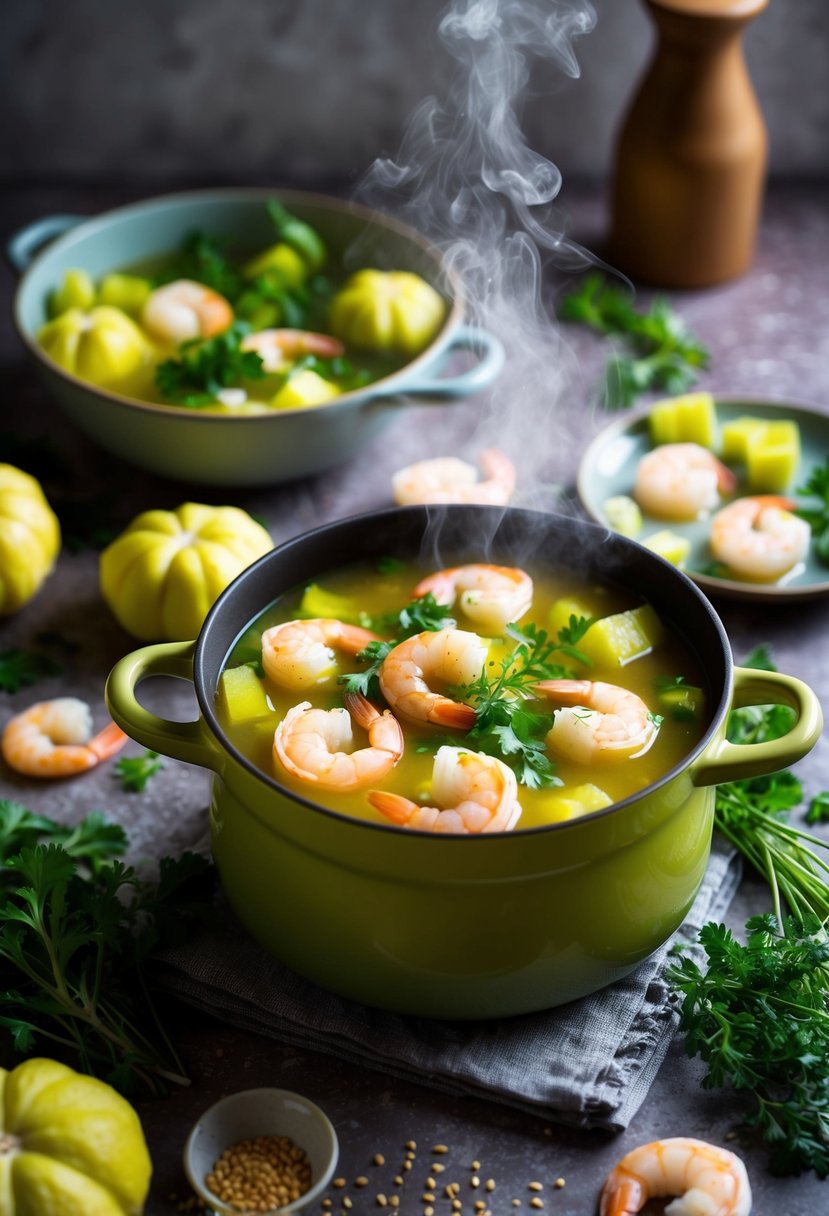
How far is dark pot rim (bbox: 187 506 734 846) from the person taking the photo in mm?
1727

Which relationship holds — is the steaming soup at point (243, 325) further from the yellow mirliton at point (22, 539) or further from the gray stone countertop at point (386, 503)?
the yellow mirliton at point (22, 539)

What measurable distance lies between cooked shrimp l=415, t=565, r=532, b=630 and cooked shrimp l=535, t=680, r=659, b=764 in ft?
0.65

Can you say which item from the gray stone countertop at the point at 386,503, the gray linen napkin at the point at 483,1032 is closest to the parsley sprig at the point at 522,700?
the gray linen napkin at the point at 483,1032

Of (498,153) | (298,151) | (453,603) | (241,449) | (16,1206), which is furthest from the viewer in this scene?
(298,151)

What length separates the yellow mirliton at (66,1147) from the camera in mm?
1398

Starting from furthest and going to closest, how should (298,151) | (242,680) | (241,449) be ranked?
(298,151) → (241,449) → (242,680)

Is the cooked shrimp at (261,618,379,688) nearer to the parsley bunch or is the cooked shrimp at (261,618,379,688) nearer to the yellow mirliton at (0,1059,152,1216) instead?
the parsley bunch

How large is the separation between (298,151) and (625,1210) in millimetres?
2993

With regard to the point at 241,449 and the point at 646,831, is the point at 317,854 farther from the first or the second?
the point at 241,449

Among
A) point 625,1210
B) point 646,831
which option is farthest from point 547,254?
point 625,1210

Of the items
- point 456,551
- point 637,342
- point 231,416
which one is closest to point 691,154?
point 637,342

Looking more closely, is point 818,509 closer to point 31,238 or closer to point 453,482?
point 453,482

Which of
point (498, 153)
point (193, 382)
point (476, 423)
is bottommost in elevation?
point (476, 423)

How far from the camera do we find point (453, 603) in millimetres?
2027
